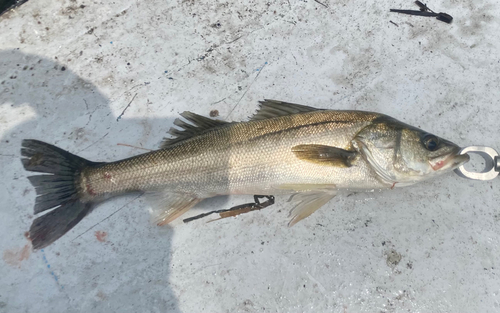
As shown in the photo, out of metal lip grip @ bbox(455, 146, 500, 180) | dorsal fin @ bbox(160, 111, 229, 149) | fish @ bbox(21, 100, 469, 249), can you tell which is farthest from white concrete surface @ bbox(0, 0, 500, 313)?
dorsal fin @ bbox(160, 111, 229, 149)

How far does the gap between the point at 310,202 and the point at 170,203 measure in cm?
112

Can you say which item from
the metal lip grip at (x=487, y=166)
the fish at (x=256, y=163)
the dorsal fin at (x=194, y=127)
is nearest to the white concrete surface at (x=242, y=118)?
the metal lip grip at (x=487, y=166)

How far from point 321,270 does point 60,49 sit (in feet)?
10.6

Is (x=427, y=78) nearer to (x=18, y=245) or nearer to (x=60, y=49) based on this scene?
(x=60, y=49)

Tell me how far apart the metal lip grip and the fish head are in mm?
286

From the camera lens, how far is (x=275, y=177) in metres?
2.22

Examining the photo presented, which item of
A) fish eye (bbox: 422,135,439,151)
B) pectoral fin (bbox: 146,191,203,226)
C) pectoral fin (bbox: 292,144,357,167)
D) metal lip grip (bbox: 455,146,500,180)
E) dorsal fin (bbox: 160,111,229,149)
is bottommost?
metal lip grip (bbox: 455,146,500,180)

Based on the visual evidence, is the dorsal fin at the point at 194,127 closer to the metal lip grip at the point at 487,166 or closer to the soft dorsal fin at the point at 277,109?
the soft dorsal fin at the point at 277,109

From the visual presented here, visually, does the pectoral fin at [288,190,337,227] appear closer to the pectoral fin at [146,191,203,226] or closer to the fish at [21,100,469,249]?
the fish at [21,100,469,249]

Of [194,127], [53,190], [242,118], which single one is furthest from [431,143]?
→ [53,190]

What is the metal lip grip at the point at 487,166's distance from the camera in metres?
2.40

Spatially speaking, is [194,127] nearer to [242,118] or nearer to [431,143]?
[242,118]

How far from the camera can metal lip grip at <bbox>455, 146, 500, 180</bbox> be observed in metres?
2.40

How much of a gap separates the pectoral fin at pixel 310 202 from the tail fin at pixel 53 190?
1.66 m
